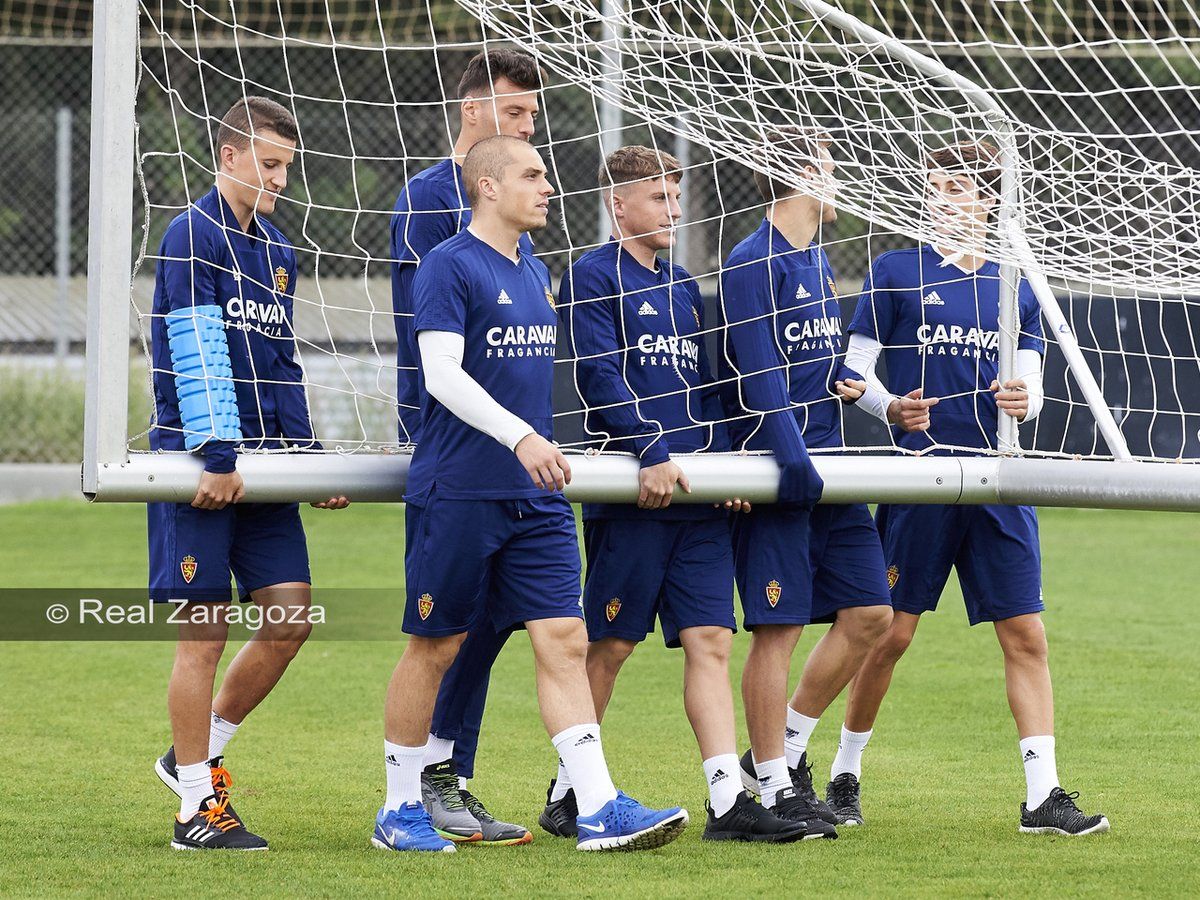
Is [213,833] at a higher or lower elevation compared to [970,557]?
lower

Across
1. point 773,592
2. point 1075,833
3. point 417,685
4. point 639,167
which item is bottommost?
point 1075,833

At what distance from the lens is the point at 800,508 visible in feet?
16.1

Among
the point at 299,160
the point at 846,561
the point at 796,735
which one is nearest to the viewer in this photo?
the point at 846,561

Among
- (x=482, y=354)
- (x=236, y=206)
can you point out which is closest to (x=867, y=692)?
(x=482, y=354)

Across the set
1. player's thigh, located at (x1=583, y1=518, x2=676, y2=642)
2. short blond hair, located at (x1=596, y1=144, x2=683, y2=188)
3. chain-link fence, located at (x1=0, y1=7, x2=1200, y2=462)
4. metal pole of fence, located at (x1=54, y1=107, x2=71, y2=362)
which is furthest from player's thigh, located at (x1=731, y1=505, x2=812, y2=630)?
metal pole of fence, located at (x1=54, y1=107, x2=71, y2=362)

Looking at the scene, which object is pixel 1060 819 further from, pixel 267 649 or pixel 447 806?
pixel 267 649

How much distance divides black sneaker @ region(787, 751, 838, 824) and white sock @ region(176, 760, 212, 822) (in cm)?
165

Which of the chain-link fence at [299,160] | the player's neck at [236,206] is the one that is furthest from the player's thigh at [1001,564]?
the chain-link fence at [299,160]

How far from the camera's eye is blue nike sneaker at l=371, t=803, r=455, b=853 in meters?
4.50

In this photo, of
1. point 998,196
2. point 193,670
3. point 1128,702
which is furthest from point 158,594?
point 1128,702

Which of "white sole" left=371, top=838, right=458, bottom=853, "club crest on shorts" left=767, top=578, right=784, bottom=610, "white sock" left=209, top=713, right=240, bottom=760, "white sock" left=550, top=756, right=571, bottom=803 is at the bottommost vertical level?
"white sole" left=371, top=838, right=458, bottom=853

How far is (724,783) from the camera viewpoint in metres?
4.68

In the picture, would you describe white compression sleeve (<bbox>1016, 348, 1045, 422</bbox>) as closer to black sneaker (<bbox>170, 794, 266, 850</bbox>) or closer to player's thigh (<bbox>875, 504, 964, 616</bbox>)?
player's thigh (<bbox>875, 504, 964, 616</bbox>)

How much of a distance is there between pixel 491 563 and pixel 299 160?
908 centimetres
